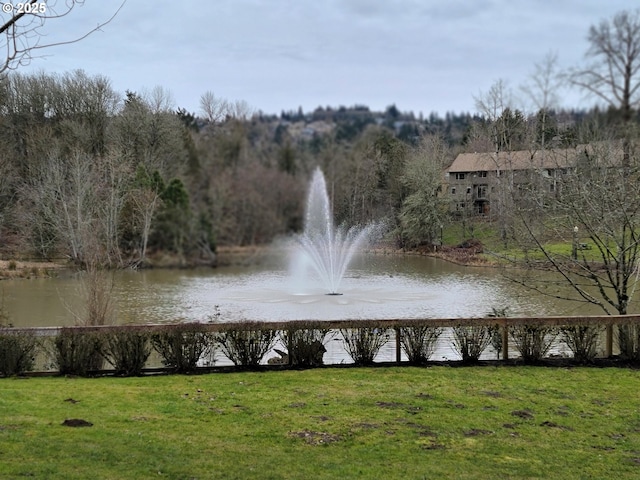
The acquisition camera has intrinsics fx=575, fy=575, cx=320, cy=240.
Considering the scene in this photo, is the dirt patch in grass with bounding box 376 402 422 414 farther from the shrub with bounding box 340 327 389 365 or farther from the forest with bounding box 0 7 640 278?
the forest with bounding box 0 7 640 278

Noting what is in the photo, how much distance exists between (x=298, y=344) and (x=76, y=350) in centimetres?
278

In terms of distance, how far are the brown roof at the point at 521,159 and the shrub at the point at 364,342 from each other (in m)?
4.56

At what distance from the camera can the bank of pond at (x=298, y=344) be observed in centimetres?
713

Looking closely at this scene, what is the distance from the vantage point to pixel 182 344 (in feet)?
23.9

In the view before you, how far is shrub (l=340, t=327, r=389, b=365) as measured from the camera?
772cm

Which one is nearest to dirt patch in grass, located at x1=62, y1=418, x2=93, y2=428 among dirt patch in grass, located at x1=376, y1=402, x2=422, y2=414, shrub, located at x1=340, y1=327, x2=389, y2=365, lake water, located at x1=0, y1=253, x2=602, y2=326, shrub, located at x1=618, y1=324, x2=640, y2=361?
dirt patch in grass, located at x1=376, y1=402, x2=422, y2=414

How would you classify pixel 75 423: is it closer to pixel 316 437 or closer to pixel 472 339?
pixel 316 437

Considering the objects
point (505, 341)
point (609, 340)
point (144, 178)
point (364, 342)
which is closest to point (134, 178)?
point (144, 178)

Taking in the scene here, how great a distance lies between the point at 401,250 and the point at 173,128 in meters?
7.44

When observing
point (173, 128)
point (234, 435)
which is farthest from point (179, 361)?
point (173, 128)

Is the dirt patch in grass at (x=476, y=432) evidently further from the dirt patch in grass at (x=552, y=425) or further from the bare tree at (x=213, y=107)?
the bare tree at (x=213, y=107)

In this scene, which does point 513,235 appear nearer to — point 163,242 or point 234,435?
point 163,242

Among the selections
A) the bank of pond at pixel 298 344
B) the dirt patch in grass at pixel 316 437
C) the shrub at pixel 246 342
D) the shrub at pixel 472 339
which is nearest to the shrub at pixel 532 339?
the bank of pond at pixel 298 344

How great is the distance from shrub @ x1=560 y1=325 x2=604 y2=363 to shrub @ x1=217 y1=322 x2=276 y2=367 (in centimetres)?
405
